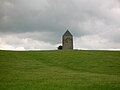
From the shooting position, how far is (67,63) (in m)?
49.0

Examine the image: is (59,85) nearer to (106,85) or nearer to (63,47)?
(106,85)

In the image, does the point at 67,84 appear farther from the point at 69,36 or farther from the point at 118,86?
the point at 69,36

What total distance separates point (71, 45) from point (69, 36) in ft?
17.0

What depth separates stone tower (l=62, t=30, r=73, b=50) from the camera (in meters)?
109

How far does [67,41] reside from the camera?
110 meters

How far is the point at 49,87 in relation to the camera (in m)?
23.4

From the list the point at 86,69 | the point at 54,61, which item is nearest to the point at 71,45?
the point at 54,61

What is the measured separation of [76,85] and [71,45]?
276 feet

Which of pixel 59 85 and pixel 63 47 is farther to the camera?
pixel 63 47

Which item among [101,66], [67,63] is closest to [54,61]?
[67,63]

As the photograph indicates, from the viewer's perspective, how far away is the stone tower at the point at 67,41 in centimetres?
10856

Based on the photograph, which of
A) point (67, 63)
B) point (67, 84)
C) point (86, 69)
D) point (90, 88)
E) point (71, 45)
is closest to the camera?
point (90, 88)

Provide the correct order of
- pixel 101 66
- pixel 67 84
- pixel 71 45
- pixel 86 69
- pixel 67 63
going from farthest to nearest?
pixel 71 45, pixel 67 63, pixel 101 66, pixel 86 69, pixel 67 84

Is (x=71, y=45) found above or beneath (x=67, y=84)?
above
